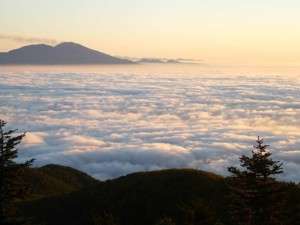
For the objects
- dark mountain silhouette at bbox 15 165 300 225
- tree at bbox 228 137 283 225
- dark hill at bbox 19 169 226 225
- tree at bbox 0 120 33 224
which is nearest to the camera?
tree at bbox 228 137 283 225

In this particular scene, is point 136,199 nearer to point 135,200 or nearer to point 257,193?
point 135,200

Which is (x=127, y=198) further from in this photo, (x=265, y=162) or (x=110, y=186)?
(x=265, y=162)

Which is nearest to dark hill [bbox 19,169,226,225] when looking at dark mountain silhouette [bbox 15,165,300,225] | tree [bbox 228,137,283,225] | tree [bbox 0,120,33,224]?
dark mountain silhouette [bbox 15,165,300,225]

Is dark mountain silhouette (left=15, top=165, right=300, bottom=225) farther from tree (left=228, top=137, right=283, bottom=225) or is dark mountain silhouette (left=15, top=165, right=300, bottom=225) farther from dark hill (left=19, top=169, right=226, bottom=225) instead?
tree (left=228, top=137, right=283, bottom=225)

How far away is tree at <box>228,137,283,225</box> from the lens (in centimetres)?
3161

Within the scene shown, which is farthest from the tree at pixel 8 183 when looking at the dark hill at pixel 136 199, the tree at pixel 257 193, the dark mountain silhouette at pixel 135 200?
the dark hill at pixel 136 199

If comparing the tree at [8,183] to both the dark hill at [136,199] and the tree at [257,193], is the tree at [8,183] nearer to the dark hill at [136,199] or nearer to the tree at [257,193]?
the tree at [257,193]

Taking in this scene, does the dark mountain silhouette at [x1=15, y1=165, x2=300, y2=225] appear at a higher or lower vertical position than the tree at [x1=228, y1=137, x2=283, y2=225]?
lower

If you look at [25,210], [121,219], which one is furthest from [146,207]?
[25,210]

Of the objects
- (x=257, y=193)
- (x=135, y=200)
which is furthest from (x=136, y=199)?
(x=257, y=193)

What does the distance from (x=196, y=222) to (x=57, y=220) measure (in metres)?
110

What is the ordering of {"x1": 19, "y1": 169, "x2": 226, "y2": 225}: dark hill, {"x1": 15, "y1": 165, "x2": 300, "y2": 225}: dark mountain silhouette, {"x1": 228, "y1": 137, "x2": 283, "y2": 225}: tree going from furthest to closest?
{"x1": 19, "y1": 169, "x2": 226, "y2": 225}: dark hill < {"x1": 15, "y1": 165, "x2": 300, "y2": 225}: dark mountain silhouette < {"x1": 228, "y1": 137, "x2": 283, "y2": 225}: tree

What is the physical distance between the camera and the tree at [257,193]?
31.6 metres

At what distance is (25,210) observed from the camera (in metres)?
149
